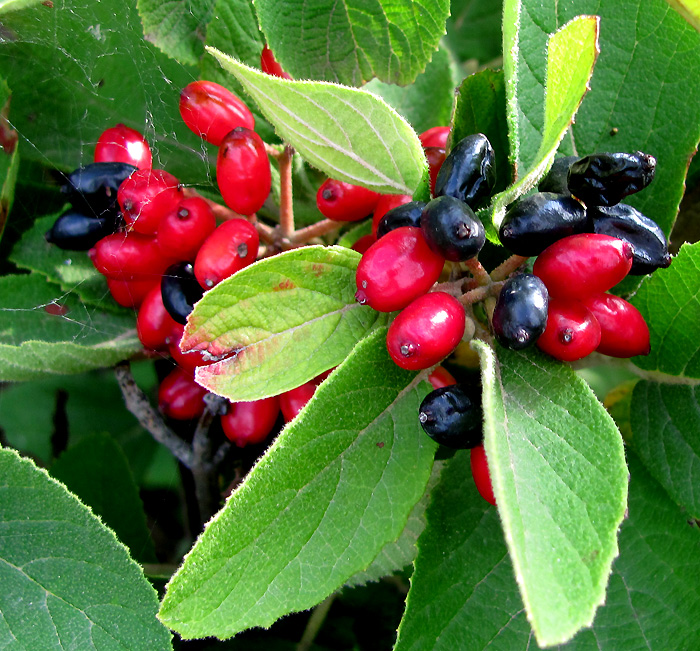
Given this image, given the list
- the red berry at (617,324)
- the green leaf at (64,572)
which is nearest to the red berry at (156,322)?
the green leaf at (64,572)

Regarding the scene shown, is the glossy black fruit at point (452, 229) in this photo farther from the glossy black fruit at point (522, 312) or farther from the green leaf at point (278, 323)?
the green leaf at point (278, 323)

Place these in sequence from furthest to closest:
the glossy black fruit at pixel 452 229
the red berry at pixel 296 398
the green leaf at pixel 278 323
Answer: the red berry at pixel 296 398
the green leaf at pixel 278 323
the glossy black fruit at pixel 452 229

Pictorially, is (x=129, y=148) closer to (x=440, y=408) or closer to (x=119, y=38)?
(x=119, y=38)

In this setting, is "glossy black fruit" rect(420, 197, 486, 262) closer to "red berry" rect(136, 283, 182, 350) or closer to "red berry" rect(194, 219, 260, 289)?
"red berry" rect(194, 219, 260, 289)

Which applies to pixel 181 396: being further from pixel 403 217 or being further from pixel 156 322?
pixel 403 217

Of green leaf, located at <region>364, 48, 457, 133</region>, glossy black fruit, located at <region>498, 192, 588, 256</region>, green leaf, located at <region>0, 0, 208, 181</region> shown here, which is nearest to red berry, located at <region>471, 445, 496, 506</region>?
glossy black fruit, located at <region>498, 192, 588, 256</region>
